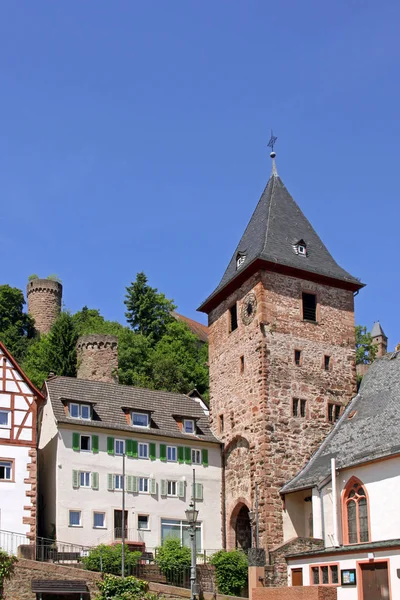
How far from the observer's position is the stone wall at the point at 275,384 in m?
38.7

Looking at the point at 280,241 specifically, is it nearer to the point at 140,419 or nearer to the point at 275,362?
the point at 275,362

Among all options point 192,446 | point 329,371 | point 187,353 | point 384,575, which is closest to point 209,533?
point 192,446

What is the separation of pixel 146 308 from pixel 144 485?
35.6 m

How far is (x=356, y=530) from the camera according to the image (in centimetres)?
3294

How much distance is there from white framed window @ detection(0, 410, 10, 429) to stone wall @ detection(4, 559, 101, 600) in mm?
7257

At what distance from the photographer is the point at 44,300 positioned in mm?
91500

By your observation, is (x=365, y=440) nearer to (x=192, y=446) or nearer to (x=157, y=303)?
(x=192, y=446)

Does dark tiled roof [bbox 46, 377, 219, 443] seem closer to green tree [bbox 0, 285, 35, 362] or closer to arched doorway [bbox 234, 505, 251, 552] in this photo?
arched doorway [bbox 234, 505, 251, 552]

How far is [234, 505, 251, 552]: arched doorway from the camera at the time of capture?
135 ft

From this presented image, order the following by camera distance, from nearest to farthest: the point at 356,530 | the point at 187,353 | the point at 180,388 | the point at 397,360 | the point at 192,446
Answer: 1. the point at 356,530
2. the point at 397,360
3. the point at 192,446
4. the point at 180,388
5. the point at 187,353

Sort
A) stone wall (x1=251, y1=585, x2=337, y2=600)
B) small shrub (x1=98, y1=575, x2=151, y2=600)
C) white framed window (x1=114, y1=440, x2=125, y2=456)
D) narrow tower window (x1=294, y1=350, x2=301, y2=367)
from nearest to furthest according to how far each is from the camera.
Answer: stone wall (x1=251, y1=585, x2=337, y2=600), small shrub (x1=98, y1=575, x2=151, y2=600), white framed window (x1=114, y1=440, x2=125, y2=456), narrow tower window (x1=294, y1=350, x2=301, y2=367)

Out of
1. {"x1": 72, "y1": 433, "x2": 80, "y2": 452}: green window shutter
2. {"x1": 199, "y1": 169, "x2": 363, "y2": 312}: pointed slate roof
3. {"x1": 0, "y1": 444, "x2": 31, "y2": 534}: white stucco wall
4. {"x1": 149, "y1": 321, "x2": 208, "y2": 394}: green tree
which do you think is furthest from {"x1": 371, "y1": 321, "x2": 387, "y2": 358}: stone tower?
{"x1": 0, "y1": 444, "x2": 31, "y2": 534}: white stucco wall

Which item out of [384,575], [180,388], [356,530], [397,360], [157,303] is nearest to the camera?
[384,575]

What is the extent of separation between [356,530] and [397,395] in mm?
6000
